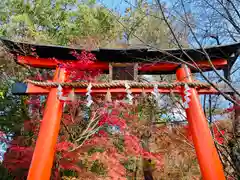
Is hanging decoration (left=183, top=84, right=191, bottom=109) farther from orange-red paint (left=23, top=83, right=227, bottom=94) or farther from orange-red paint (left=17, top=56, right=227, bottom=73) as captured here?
orange-red paint (left=17, top=56, right=227, bottom=73)

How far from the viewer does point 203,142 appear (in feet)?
14.3

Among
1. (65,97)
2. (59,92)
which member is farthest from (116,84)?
(59,92)

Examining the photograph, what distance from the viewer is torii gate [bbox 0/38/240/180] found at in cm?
420

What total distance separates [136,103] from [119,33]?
3250 millimetres

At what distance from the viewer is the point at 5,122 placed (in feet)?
27.4

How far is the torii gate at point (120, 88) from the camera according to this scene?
13.8 ft

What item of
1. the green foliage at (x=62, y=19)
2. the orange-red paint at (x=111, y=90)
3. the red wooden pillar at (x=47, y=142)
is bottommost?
the red wooden pillar at (x=47, y=142)

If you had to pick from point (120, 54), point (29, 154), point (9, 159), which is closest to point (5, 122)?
point (9, 159)

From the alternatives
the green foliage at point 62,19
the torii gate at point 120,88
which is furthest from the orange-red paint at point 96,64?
the green foliage at point 62,19

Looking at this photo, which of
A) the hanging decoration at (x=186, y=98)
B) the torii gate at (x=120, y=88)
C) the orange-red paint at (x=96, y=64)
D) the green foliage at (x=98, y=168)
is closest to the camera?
the torii gate at (x=120, y=88)

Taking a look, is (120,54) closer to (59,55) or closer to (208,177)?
(59,55)

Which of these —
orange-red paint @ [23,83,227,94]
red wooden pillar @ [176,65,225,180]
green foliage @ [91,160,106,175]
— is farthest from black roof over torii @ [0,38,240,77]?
green foliage @ [91,160,106,175]

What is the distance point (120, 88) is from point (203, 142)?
1911 mm

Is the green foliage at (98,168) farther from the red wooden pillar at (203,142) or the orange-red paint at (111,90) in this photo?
the red wooden pillar at (203,142)
